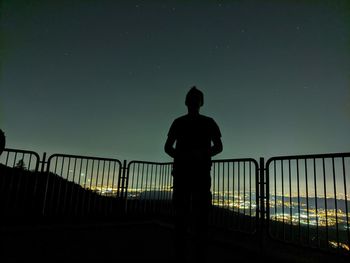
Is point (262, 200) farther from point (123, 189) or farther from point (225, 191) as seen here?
point (123, 189)

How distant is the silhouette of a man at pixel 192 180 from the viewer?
2.46 metres

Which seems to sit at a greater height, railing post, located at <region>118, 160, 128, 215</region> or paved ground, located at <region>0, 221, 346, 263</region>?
railing post, located at <region>118, 160, 128, 215</region>

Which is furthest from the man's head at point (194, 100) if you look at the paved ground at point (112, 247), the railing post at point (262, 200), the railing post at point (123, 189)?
the railing post at point (123, 189)

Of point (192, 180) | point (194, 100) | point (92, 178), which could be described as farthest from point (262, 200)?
point (92, 178)

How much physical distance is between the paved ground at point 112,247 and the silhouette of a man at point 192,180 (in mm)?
922

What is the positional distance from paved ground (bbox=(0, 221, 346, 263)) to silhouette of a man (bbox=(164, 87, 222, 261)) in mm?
922

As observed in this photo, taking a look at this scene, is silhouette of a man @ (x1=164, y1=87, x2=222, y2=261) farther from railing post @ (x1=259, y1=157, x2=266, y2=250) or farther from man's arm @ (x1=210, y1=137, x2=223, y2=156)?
railing post @ (x1=259, y1=157, x2=266, y2=250)

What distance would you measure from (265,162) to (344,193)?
4.21 feet

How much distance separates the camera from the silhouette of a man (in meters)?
2.46

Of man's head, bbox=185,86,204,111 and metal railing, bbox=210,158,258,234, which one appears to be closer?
man's head, bbox=185,86,204,111

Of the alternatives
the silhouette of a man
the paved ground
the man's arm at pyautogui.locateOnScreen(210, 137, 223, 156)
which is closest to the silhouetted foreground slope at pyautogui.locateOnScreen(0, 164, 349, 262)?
the paved ground

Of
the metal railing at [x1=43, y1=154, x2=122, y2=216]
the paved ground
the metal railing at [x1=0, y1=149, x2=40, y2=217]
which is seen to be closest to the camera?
the paved ground

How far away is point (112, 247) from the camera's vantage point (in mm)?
3707

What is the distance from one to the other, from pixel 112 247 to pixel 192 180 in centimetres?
217
